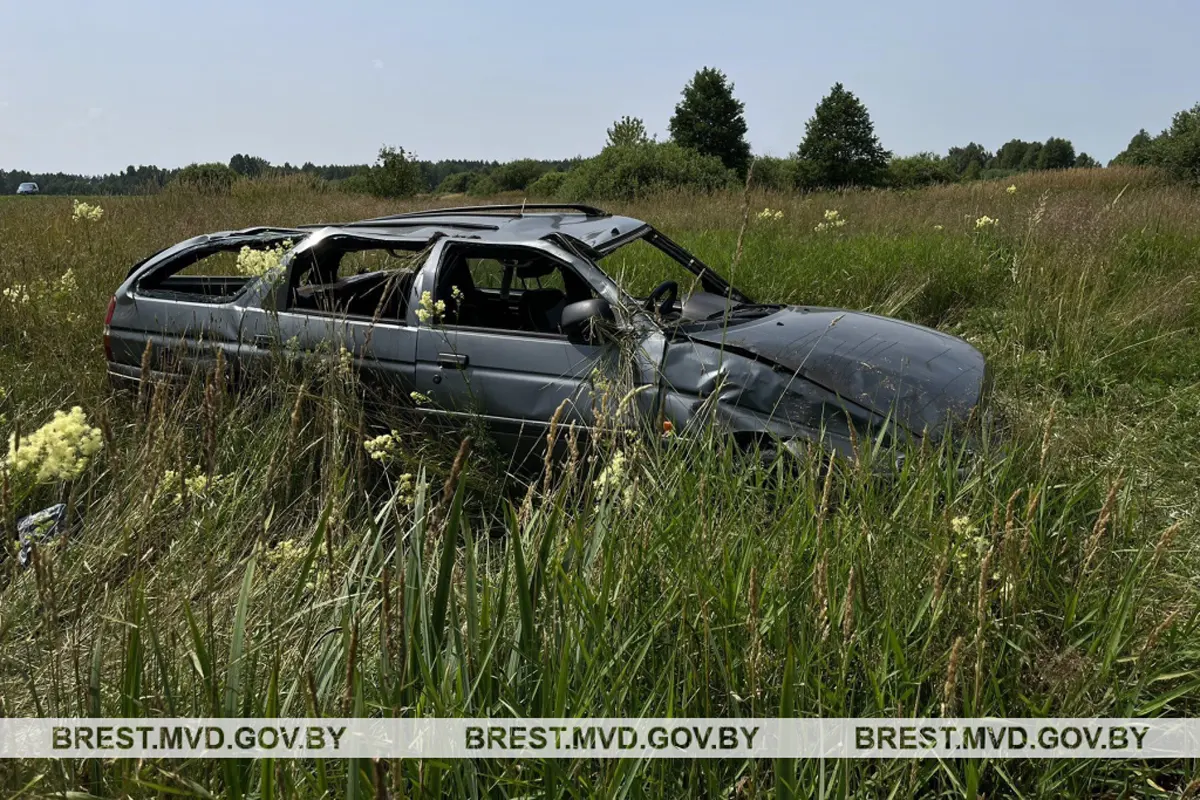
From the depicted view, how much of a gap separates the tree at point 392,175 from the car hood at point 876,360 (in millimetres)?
28582

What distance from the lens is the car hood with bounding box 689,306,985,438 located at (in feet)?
11.6

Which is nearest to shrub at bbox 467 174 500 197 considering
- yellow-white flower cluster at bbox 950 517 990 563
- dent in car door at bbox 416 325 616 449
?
dent in car door at bbox 416 325 616 449

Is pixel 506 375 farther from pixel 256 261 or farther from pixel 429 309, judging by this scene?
pixel 256 261

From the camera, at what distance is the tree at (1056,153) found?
301 feet

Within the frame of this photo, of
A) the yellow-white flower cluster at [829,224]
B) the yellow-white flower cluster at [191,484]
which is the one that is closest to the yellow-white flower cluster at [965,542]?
the yellow-white flower cluster at [191,484]

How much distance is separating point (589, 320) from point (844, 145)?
2159 inches

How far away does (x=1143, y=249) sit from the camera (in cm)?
848

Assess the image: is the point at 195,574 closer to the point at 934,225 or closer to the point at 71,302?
the point at 71,302

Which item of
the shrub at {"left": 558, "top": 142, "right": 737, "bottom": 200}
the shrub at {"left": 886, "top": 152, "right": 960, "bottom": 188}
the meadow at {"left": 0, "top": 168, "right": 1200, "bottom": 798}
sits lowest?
the meadow at {"left": 0, "top": 168, "right": 1200, "bottom": 798}

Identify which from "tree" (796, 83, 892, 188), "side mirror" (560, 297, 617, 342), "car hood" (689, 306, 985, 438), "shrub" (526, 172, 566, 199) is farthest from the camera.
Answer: "tree" (796, 83, 892, 188)

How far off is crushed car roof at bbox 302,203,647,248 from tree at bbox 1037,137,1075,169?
100011mm

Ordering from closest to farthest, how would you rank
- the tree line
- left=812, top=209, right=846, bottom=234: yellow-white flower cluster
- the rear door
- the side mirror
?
1. the side mirror
2. the rear door
3. left=812, top=209, right=846, bottom=234: yellow-white flower cluster
4. the tree line

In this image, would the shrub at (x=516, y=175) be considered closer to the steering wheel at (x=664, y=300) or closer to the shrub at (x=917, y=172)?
the shrub at (x=917, y=172)

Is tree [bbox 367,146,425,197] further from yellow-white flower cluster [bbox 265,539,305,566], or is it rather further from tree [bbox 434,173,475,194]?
tree [bbox 434,173,475,194]
